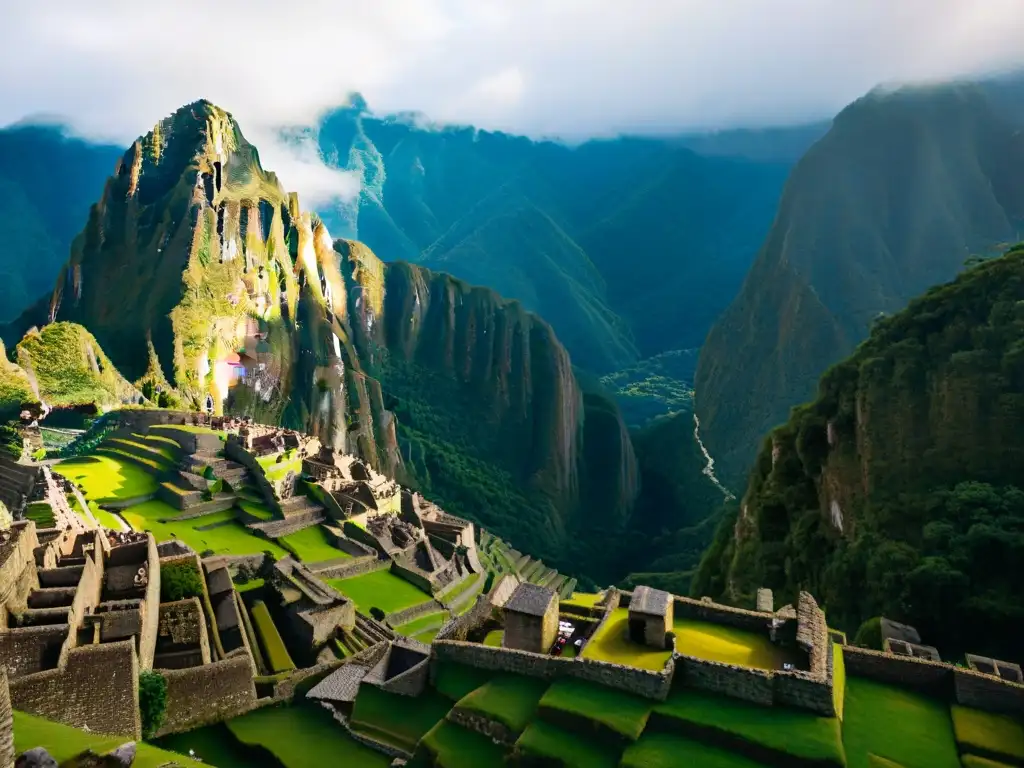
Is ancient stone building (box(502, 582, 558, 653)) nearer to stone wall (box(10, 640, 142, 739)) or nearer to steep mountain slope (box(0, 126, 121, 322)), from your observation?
stone wall (box(10, 640, 142, 739))

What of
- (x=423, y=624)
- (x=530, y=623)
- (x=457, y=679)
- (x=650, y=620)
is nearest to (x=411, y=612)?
(x=423, y=624)

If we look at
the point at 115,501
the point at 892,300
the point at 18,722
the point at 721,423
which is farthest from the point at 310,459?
the point at 892,300

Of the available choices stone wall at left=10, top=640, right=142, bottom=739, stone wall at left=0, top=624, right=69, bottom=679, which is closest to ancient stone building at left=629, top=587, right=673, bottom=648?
stone wall at left=10, top=640, right=142, bottom=739

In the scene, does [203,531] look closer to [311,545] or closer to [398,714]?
[311,545]

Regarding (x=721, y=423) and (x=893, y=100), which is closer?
(x=721, y=423)

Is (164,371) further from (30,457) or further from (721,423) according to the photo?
(721,423)

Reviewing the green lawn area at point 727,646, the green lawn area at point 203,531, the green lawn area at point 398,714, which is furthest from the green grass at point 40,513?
the green lawn area at point 727,646

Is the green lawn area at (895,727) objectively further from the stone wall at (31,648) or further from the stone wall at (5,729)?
the stone wall at (31,648)
